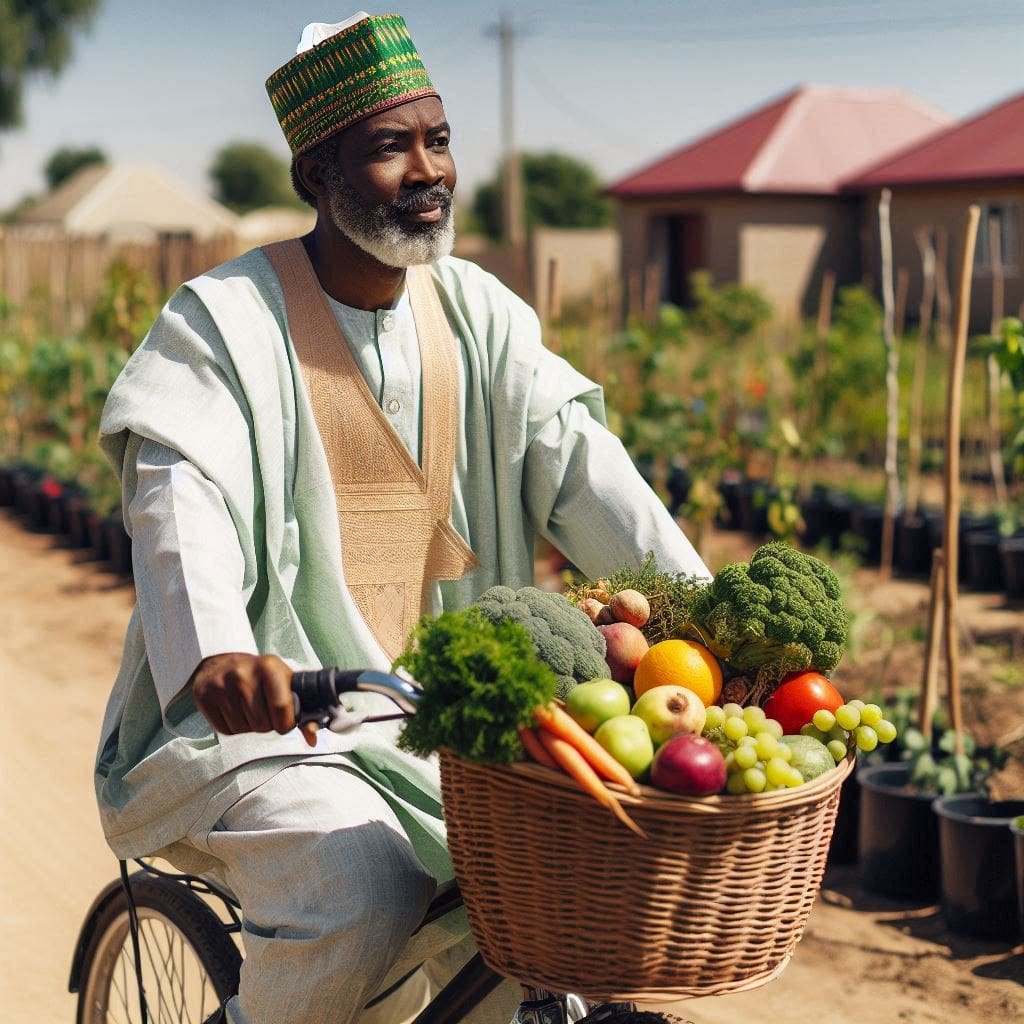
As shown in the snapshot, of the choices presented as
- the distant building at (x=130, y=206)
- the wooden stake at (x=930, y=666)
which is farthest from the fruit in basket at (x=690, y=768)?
the distant building at (x=130, y=206)

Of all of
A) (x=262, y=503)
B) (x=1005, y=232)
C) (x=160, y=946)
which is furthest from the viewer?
(x=1005, y=232)

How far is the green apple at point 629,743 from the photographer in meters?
1.71

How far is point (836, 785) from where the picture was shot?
1730 millimetres

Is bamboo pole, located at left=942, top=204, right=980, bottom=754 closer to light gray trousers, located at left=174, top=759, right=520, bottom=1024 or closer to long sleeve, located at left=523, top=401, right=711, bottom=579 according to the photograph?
long sleeve, located at left=523, top=401, right=711, bottom=579

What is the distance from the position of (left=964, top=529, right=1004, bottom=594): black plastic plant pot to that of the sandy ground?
12.7ft

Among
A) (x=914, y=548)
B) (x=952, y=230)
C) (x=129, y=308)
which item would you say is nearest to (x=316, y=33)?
(x=914, y=548)

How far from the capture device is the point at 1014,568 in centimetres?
808

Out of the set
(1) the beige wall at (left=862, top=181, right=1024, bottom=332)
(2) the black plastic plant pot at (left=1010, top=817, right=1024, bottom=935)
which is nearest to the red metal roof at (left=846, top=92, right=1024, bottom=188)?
(1) the beige wall at (left=862, top=181, right=1024, bottom=332)

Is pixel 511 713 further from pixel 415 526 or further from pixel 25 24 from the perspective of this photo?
pixel 25 24

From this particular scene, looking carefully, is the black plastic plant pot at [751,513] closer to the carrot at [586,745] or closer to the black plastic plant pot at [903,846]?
the black plastic plant pot at [903,846]

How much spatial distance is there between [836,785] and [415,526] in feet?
3.41

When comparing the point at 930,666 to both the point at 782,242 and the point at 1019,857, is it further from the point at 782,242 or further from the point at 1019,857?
the point at 782,242

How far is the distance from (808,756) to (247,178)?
A: 82.7m

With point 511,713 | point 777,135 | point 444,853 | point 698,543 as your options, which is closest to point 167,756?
point 444,853
